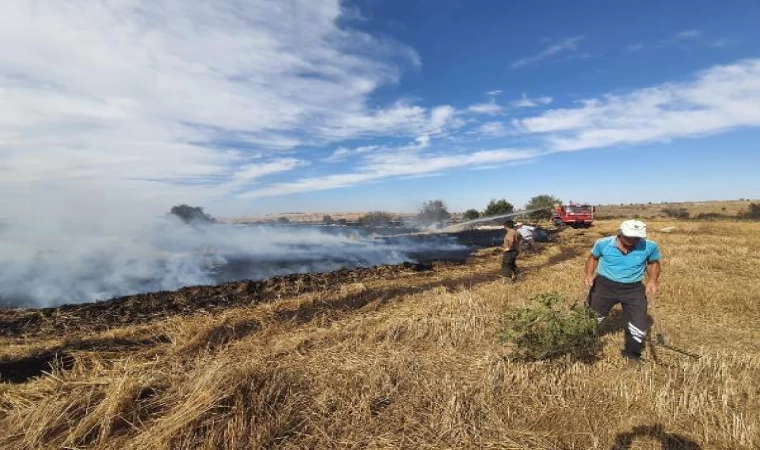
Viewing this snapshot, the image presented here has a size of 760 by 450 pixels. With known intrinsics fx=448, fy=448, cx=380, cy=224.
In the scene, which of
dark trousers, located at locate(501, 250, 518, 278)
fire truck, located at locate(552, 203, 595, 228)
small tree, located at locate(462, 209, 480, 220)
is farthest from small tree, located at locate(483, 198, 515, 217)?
dark trousers, located at locate(501, 250, 518, 278)

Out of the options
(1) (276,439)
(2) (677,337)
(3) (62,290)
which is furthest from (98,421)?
(3) (62,290)

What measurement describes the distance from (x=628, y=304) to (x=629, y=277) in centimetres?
38

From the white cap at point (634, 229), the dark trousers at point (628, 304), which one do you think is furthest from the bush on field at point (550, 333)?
the white cap at point (634, 229)

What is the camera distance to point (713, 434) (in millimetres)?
4078

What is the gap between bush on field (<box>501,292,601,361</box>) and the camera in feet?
18.3

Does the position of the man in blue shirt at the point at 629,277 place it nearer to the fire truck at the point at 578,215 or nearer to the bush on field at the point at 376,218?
the fire truck at the point at 578,215

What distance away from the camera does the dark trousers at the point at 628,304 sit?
5867 mm

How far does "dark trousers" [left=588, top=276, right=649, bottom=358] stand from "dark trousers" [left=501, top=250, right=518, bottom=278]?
5.82m

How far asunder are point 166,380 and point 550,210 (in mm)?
62917

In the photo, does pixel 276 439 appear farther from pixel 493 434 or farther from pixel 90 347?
pixel 90 347

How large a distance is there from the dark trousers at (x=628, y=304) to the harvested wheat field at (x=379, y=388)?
0.30 meters

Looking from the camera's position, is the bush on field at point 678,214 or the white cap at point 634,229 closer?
the white cap at point 634,229

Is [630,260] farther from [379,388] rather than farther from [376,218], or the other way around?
[376,218]

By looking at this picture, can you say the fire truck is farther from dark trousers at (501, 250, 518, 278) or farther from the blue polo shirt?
the blue polo shirt
